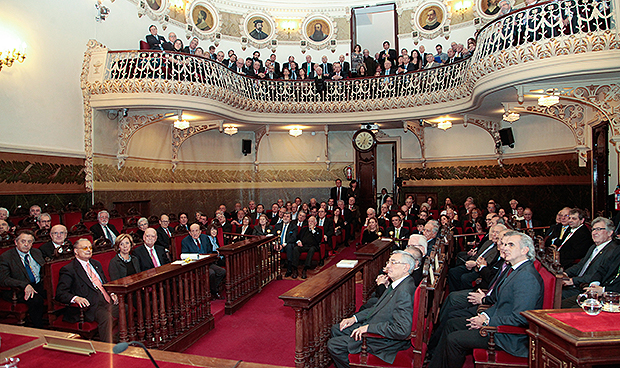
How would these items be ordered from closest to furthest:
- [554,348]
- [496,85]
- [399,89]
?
[554,348] → [496,85] → [399,89]

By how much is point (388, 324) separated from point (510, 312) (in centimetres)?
95

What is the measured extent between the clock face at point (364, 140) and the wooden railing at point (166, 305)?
877 cm

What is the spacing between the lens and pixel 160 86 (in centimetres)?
865

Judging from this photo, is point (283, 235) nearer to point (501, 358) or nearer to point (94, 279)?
point (94, 279)

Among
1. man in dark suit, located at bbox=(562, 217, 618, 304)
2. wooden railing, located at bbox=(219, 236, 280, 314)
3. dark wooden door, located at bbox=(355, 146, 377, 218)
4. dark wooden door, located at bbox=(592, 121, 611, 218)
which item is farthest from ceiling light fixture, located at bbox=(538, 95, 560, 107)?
dark wooden door, located at bbox=(355, 146, 377, 218)

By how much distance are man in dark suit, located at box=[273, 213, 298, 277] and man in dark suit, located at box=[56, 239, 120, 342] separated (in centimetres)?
382

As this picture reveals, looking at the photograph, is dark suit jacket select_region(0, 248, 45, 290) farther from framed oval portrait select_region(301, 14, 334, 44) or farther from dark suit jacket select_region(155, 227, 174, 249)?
framed oval portrait select_region(301, 14, 334, 44)

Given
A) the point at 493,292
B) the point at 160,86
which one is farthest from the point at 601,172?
the point at 160,86

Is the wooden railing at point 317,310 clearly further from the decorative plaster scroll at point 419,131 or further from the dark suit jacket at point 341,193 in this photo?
the decorative plaster scroll at point 419,131

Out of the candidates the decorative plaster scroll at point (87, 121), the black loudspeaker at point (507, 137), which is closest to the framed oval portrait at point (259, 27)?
the decorative plaster scroll at point (87, 121)

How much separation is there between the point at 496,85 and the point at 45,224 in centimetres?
829

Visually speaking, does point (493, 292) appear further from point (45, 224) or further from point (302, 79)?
point (302, 79)

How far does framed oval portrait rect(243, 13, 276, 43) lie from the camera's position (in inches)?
557

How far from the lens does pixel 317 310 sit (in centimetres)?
339
